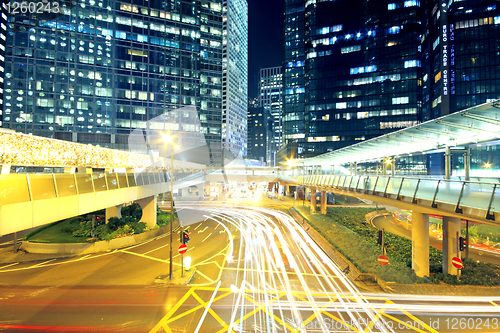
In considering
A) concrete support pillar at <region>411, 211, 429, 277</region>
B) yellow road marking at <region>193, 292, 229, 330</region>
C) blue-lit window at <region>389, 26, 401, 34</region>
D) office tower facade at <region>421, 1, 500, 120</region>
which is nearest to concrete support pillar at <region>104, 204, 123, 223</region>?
yellow road marking at <region>193, 292, 229, 330</region>

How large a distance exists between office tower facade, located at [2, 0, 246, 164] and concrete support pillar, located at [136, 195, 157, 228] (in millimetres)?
45934

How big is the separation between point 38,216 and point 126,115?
6078cm

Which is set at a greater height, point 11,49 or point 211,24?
point 211,24

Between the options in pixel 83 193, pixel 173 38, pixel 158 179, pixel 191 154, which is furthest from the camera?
pixel 191 154

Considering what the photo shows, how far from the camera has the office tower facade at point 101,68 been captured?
55.7 meters

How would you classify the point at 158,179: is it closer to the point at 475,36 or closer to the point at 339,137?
the point at 339,137

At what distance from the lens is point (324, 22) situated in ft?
268

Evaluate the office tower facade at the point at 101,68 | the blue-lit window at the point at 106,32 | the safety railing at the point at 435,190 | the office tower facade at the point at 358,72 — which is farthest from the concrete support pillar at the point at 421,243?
the blue-lit window at the point at 106,32

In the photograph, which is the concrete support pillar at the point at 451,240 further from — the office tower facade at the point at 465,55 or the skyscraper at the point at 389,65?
the office tower facade at the point at 465,55

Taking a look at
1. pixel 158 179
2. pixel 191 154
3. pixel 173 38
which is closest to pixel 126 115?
pixel 191 154

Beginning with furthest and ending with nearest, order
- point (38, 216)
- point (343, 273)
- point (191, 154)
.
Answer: point (191, 154), point (343, 273), point (38, 216)

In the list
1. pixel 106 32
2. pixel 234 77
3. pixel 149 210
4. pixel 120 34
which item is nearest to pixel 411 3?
pixel 234 77

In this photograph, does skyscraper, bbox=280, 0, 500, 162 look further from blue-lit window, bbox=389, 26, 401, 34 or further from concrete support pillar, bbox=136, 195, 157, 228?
concrete support pillar, bbox=136, 195, 157, 228

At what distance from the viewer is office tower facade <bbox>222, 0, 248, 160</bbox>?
122 m
